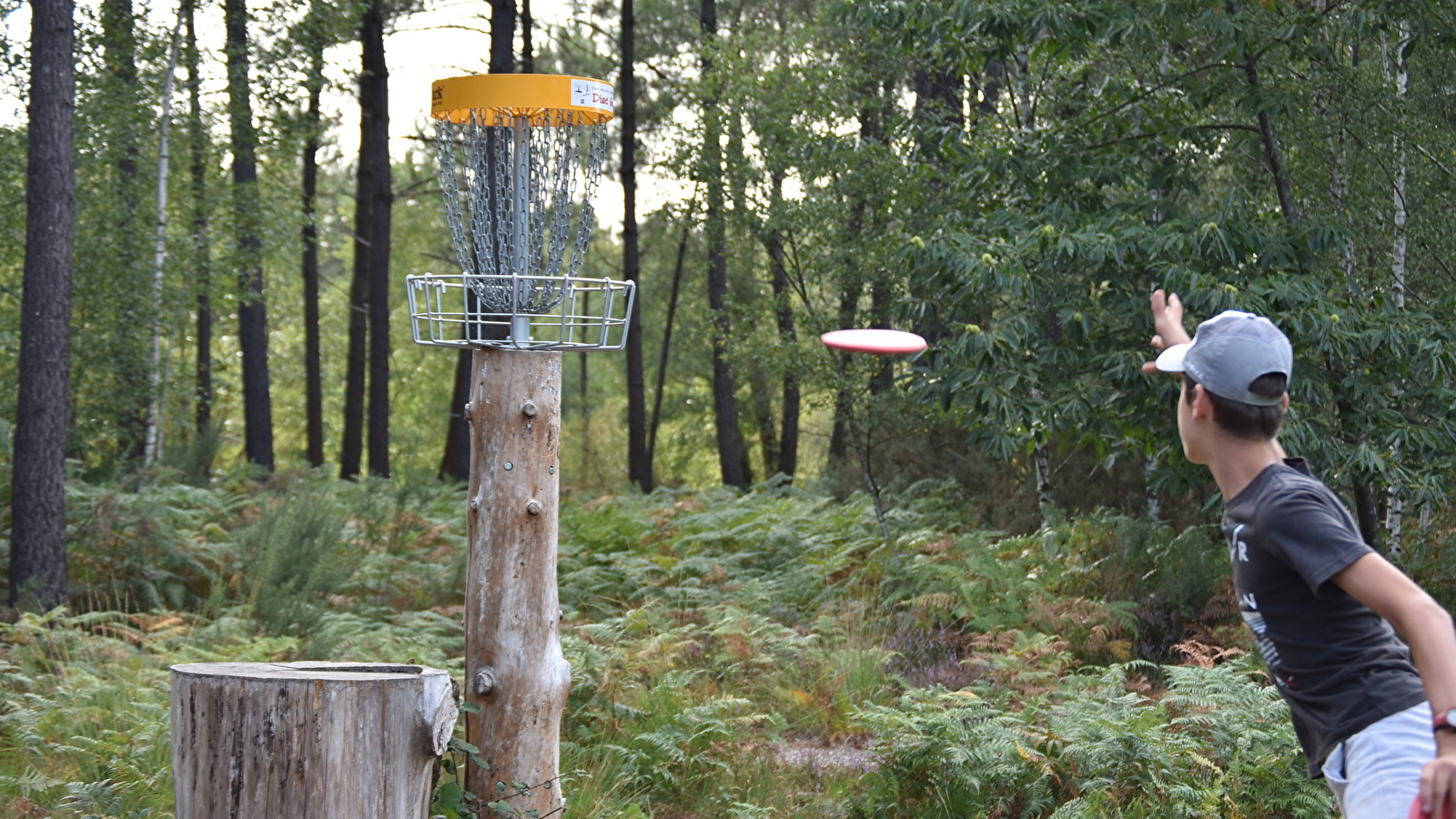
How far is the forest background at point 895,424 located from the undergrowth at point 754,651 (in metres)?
0.04

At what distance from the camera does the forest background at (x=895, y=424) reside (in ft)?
19.7

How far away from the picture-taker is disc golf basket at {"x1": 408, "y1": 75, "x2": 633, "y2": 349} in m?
4.69

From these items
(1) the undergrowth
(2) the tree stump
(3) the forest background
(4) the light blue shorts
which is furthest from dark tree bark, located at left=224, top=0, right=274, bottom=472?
(4) the light blue shorts

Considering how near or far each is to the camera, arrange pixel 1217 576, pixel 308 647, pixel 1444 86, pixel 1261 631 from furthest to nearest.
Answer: pixel 1217 576, pixel 1444 86, pixel 308 647, pixel 1261 631

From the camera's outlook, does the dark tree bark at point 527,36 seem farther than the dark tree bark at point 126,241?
Yes

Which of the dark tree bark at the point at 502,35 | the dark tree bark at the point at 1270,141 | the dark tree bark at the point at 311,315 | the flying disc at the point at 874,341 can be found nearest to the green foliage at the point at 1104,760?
the flying disc at the point at 874,341

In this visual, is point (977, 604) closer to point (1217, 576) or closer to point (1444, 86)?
point (1217, 576)

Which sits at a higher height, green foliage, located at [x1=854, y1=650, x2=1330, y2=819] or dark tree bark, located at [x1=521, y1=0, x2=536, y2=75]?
dark tree bark, located at [x1=521, y1=0, x2=536, y2=75]

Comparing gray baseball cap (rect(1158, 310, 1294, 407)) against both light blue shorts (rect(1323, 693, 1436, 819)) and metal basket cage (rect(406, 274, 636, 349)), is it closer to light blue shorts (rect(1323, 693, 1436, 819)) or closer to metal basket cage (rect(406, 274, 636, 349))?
light blue shorts (rect(1323, 693, 1436, 819))

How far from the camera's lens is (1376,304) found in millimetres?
7641

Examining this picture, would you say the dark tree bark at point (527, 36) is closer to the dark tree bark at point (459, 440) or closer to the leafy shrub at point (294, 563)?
the dark tree bark at point (459, 440)

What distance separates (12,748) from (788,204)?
30.4 ft

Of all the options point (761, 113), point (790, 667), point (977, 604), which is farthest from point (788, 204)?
point (790, 667)

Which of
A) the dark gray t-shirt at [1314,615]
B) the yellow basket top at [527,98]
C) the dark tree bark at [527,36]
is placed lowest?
the dark gray t-shirt at [1314,615]
